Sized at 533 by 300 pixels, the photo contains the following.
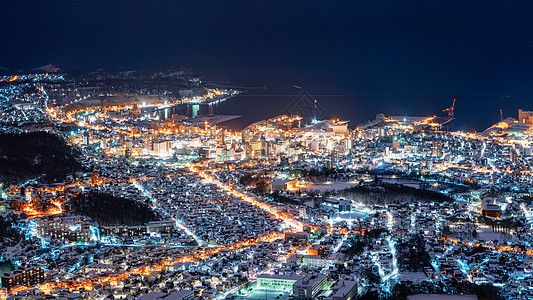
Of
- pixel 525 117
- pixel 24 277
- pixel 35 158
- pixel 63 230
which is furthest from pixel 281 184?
pixel 525 117

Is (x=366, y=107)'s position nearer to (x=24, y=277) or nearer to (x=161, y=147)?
(x=161, y=147)

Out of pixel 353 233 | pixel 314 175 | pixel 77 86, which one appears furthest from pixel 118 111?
pixel 353 233

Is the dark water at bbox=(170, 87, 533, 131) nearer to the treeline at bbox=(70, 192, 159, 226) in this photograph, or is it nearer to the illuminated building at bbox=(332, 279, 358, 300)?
the treeline at bbox=(70, 192, 159, 226)

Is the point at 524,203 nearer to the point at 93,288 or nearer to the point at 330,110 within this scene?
the point at 93,288

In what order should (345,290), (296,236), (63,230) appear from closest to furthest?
(345,290)
(296,236)
(63,230)

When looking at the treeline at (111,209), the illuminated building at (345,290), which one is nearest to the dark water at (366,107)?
the treeline at (111,209)

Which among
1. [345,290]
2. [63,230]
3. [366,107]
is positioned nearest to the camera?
[345,290]
